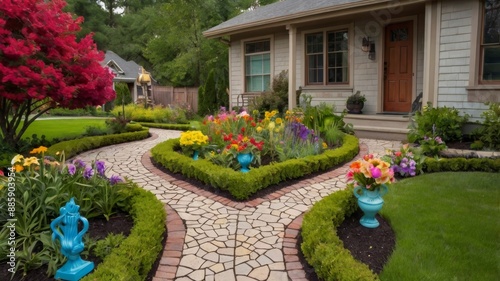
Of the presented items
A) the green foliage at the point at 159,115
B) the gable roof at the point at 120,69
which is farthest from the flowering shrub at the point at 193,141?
the gable roof at the point at 120,69

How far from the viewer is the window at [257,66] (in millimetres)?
11763

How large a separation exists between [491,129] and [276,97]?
553cm

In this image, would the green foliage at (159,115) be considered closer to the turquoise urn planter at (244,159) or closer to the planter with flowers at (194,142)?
the planter with flowers at (194,142)

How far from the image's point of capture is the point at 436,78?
7414mm

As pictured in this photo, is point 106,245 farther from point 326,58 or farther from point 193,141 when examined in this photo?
point 326,58

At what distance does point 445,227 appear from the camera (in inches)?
128

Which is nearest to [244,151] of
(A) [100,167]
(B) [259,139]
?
(B) [259,139]

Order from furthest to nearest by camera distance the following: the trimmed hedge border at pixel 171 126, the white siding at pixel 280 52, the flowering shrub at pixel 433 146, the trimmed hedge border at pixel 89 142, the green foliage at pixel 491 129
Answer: the trimmed hedge border at pixel 171 126
the white siding at pixel 280 52
the trimmed hedge border at pixel 89 142
the green foliage at pixel 491 129
the flowering shrub at pixel 433 146

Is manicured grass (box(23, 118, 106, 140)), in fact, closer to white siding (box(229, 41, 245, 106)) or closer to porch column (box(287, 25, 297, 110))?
white siding (box(229, 41, 245, 106))

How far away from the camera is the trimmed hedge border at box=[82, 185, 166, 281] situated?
221 centimetres

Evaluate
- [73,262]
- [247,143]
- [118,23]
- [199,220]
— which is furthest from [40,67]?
[118,23]

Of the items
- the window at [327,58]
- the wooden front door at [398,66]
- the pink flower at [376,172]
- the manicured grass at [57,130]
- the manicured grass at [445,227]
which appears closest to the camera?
the manicured grass at [445,227]

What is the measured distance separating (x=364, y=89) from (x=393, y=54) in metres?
1.12

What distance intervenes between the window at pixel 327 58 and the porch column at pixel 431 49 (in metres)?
2.68
